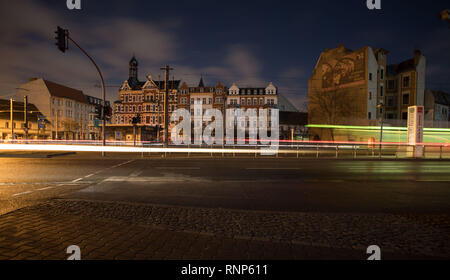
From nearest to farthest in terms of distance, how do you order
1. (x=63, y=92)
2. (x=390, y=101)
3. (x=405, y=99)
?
(x=405, y=99) → (x=390, y=101) → (x=63, y=92)

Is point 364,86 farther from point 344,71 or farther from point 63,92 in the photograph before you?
point 63,92

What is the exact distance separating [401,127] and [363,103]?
9.64 m

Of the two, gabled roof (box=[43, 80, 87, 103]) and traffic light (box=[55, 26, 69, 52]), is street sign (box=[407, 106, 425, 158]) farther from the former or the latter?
gabled roof (box=[43, 80, 87, 103])

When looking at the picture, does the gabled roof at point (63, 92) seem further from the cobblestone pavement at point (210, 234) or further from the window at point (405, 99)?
the window at point (405, 99)

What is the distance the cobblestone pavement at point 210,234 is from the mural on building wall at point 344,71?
42.1 meters

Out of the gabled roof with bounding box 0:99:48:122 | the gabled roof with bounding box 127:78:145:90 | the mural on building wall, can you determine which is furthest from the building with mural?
the gabled roof with bounding box 0:99:48:122

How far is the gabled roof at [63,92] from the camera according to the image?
6956 cm

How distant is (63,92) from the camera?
75000mm

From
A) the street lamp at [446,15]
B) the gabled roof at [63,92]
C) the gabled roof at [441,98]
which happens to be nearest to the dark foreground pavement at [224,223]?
the street lamp at [446,15]

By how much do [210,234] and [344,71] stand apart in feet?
153

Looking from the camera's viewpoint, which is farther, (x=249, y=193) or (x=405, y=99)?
(x=405, y=99)

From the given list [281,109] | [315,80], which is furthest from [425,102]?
[281,109]

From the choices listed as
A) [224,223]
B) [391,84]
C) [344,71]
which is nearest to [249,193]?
[224,223]

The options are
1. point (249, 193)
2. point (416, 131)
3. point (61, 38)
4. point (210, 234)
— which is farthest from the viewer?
point (416, 131)
